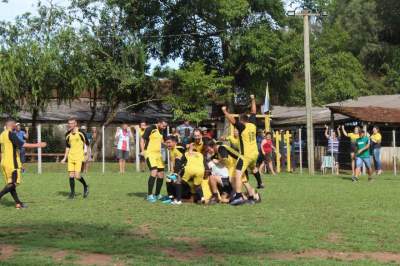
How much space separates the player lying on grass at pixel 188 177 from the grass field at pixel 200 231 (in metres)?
0.62

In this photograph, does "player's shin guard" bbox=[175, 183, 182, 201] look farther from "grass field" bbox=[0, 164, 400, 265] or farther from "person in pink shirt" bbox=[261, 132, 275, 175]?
"person in pink shirt" bbox=[261, 132, 275, 175]

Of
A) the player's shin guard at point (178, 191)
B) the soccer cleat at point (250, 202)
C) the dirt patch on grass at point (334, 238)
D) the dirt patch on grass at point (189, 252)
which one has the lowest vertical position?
the dirt patch on grass at point (334, 238)

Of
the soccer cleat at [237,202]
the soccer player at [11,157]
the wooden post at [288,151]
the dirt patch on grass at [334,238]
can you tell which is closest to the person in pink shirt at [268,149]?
the wooden post at [288,151]

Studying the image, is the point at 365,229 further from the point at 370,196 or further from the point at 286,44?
the point at 286,44

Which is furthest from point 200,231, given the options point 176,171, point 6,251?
point 176,171

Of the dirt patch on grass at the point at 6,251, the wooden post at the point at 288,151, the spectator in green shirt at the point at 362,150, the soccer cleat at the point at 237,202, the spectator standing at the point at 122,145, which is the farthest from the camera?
the wooden post at the point at 288,151

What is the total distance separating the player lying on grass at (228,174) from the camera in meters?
14.7

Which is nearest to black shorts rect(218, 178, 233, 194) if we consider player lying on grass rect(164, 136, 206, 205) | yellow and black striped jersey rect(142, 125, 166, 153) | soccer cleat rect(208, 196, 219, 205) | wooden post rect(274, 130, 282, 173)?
soccer cleat rect(208, 196, 219, 205)

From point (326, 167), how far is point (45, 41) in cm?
1844

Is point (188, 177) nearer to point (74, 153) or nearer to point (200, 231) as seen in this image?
point (74, 153)

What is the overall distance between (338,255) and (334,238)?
51.7 inches

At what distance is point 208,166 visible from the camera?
49.5 ft

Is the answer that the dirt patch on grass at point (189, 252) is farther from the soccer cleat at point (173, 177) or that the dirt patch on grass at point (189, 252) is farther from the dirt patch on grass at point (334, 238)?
the soccer cleat at point (173, 177)

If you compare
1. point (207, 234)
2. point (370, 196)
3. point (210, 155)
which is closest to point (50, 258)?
point (207, 234)
